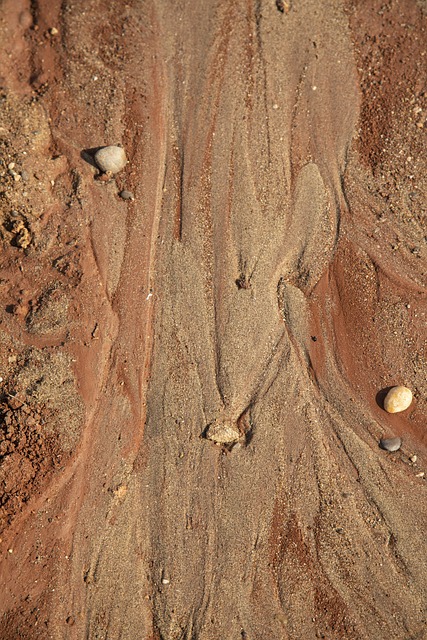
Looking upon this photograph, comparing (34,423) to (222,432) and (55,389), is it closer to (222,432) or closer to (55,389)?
(55,389)

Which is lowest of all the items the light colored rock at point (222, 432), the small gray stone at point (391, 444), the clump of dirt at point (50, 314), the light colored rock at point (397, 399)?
the light colored rock at point (222, 432)

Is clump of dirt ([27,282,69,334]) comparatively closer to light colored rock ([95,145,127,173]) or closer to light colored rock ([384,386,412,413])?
light colored rock ([95,145,127,173])

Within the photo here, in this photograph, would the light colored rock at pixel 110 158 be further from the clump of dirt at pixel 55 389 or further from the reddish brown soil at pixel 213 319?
the clump of dirt at pixel 55 389

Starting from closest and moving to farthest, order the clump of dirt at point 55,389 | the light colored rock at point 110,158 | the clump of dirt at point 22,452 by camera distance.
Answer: the clump of dirt at point 22,452 < the clump of dirt at point 55,389 < the light colored rock at point 110,158

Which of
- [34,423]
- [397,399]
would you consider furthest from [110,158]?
[397,399]

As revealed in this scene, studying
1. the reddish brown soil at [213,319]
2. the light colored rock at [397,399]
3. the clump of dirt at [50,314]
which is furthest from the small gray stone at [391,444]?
the clump of dirt at [50,314]

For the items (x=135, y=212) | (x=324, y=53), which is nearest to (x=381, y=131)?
(x=324, y=53)
